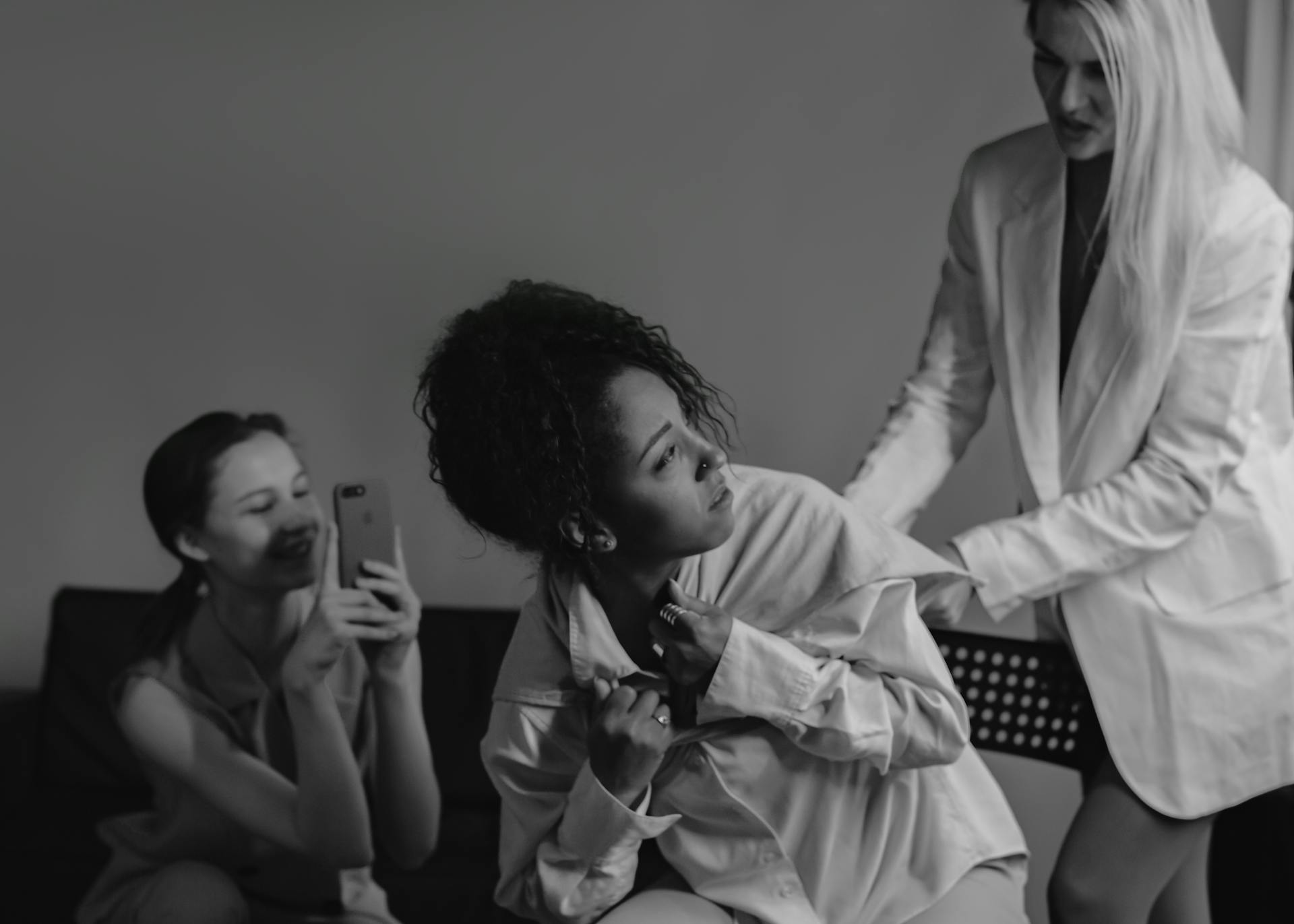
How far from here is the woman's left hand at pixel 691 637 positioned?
1.18 m

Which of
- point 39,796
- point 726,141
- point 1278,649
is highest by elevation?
point 726,141

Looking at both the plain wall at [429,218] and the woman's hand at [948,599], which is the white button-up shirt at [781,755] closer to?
the woman's hand at [948,599]

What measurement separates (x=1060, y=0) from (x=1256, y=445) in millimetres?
545

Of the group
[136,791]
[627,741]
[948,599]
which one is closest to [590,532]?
[627,741]

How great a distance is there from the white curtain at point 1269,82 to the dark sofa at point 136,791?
1034mm

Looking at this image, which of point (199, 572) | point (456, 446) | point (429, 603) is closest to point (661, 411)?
point (456, 446)

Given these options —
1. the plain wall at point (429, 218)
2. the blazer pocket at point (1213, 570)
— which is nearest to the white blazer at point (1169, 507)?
the blazer pocket at point (1213, 570)

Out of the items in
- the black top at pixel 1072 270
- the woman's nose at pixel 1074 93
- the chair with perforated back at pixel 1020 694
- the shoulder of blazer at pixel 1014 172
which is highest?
the woman's nose at pixel 1074 93

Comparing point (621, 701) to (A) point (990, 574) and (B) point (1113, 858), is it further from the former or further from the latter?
(B) point (1113, 858)

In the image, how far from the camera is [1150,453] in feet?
5.05

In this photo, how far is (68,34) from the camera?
2.82 metres

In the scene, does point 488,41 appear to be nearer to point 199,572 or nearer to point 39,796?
point 199,572

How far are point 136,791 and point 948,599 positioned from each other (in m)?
1.67

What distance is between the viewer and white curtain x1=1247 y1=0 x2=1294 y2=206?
7.70ft
